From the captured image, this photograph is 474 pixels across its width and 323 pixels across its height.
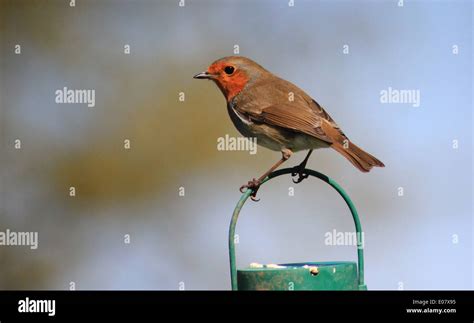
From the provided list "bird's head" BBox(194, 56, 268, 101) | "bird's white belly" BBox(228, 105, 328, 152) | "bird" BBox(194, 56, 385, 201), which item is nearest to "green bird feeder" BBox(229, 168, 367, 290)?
"bird" BBox(194, 56, 385, 201)

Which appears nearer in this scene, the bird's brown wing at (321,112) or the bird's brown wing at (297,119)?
the bird's brown wing at (297,119)

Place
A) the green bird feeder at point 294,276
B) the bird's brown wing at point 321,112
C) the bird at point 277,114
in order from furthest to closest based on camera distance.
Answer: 1. the bird's brown wing at point 321,112
2. the bird at point 277,114
3. the green bird feeder at point 294,276

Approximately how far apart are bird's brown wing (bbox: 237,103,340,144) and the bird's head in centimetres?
29

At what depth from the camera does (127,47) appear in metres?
7.39

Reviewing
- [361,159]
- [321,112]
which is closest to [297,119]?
[321,112]

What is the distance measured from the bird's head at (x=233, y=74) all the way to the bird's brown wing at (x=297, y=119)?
0.97 feet

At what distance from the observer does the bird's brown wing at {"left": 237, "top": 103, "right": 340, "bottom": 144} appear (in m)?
5.72

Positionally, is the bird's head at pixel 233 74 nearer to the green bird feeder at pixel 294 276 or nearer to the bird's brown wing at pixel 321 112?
the bird's brown wing at pixel 321 112

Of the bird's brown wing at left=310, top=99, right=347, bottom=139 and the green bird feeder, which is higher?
the bird's brown wing at left=310, top=99, right=347, bottom=139

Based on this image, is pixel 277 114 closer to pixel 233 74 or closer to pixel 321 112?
pixel 321 112

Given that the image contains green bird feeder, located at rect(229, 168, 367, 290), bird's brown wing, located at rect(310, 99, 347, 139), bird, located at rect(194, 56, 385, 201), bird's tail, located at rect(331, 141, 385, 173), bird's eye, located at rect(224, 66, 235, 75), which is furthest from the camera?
bird's eye, located at rect(224, 66, 235, 75)

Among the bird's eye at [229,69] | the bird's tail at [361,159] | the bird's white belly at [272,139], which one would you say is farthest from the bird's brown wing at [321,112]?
the bird's eye at [229,69]

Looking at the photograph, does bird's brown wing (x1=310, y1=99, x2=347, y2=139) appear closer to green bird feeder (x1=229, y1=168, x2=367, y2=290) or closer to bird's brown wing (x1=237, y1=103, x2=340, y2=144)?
bird's brown wing (x1=237, y1=103, x2=340, y2=144)

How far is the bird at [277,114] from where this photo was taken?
5.64 meters
